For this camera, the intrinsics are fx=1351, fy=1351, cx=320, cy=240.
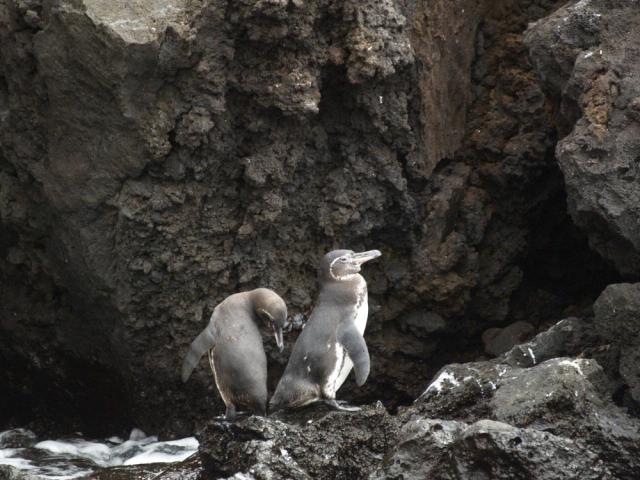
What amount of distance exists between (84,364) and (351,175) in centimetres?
251

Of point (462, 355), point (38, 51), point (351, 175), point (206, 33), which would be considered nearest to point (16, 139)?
point (38, 51)

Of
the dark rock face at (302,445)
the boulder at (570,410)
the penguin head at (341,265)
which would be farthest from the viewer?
the penguin head at (341,265)

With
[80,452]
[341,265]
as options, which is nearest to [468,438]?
[341,265]

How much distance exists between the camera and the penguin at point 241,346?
785 cm

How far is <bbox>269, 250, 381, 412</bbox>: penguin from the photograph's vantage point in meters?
7.95

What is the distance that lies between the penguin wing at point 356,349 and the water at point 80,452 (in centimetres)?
188

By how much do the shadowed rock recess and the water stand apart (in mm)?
172

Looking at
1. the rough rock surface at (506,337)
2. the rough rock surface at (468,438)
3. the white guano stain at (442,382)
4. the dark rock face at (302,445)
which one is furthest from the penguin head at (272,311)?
the rough rock surface at (506,337)

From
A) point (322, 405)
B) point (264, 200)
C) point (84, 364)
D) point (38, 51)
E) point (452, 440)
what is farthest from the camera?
point (84, 364)

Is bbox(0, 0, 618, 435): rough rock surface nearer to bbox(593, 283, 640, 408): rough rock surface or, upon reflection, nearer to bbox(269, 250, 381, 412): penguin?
bbox(269, 250, 381, 412): penguin

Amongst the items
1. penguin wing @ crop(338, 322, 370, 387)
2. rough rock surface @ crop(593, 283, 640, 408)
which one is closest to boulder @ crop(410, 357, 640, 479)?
rough rock surface @ crop(593, 283, 640, 408)

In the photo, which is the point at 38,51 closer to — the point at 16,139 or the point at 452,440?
the point at 16,139

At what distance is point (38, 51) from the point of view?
8.79 m

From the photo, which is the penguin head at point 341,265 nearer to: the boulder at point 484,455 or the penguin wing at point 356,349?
the penguin wing at point 356,349
